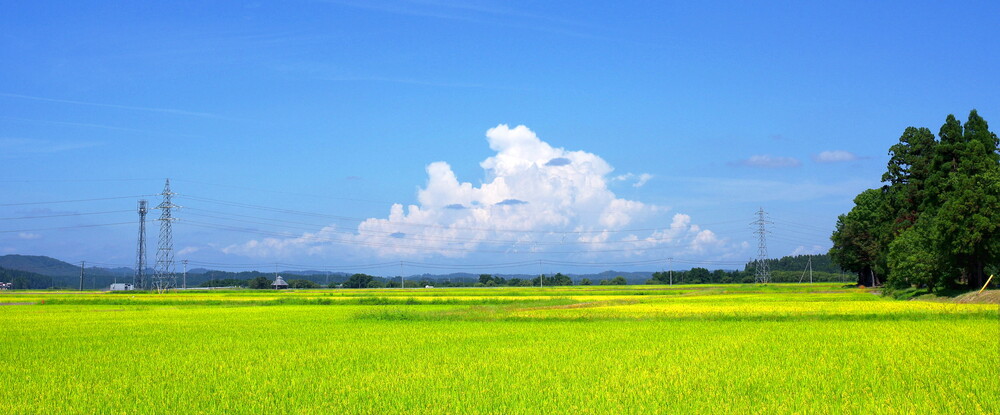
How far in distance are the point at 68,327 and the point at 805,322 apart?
28935 millimetres

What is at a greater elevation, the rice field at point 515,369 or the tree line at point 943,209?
the tree line at point 943,209

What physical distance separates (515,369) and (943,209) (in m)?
39.0

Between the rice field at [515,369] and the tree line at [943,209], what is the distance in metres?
17.6

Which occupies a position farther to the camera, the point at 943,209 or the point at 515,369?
the point at 943,209

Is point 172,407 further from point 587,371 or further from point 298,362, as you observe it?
point 587,371

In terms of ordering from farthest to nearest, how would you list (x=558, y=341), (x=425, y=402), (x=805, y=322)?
(x=805, y=322)
(x=558, y=341)
(x=425, y=402)

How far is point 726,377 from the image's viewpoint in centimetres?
1398

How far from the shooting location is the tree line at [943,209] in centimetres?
4234

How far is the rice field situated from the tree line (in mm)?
17603

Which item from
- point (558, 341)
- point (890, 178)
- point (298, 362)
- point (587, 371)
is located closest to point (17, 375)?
point (298, 362)

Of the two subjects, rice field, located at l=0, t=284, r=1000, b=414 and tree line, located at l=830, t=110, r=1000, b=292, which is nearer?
rice field, located at l=0, t=284, r=1000, b=414

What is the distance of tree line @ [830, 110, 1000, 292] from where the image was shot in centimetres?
4234

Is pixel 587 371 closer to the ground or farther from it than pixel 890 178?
closer to the ground

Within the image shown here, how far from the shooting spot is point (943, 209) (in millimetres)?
44312
